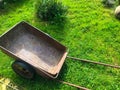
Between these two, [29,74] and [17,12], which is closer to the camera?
[29,74]

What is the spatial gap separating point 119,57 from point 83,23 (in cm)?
206

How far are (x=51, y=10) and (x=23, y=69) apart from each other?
303cm

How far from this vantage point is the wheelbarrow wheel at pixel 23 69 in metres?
7.12

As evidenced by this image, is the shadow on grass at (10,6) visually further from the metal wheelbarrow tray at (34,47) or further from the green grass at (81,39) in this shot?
the metal wheelbarrow tray at (34,47)

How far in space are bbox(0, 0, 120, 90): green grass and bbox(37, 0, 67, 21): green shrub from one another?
28 cm

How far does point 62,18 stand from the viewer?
959 centimetres

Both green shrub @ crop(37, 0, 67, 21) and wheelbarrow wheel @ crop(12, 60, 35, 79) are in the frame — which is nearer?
wheelbarrow wheel @ crop(12, 60, 35, 79)

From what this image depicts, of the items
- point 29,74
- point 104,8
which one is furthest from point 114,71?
point 104,8

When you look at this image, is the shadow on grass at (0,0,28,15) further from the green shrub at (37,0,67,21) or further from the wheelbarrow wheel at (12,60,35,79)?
the wheelbarrow wheel at (12,60,35,79)

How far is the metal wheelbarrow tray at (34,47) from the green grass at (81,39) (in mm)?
408

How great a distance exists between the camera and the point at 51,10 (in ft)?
30.9

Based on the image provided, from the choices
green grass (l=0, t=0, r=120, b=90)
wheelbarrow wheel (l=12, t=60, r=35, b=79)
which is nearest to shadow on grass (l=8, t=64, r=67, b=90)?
green grass (l=0, t=0, r=120, b=90)

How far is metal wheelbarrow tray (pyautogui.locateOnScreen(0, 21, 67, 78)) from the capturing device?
25.0 ft

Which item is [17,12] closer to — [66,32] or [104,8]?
[66,32]
